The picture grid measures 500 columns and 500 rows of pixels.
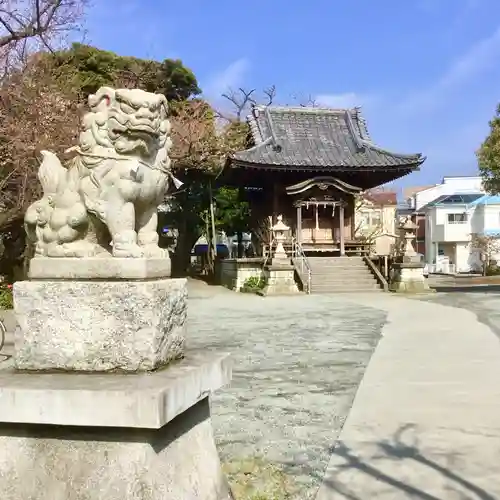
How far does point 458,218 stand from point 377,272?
90.2 feet

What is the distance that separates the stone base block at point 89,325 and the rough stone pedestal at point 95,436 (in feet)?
0.25

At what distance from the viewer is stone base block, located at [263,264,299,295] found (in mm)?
19469

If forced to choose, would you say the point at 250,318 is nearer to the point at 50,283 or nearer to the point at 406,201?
the point at 50,283

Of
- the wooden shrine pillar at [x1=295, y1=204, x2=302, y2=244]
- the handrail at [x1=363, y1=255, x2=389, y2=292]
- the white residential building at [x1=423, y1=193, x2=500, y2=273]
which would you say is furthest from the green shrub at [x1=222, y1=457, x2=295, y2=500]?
the white residential building at [x1=423, y1=193, x2=500, y2=273]

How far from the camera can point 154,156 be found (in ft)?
9.14

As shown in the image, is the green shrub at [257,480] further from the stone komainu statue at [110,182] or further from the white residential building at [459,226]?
the white residential building at [459,226]

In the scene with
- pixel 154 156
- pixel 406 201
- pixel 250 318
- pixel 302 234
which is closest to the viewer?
pixel 154 156

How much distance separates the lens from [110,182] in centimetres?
264

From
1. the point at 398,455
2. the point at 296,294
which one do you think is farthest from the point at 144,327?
the point at 296,294

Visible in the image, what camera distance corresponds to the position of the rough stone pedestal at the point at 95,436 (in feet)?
6.54

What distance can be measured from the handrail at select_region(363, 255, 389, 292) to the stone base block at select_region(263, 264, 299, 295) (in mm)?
3219

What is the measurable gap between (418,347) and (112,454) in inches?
276

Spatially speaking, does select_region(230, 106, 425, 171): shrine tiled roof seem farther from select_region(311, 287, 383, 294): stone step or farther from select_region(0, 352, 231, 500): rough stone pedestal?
select_region(0, 352, 231, 500): rough stone pedestal

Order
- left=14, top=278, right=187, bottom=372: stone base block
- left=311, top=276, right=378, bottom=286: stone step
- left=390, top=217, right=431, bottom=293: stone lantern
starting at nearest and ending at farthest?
left=14, top=278, right=187, bottom=372: stone base block, left=390, top=217, right=431, bottom=293: stone lantern, left=311, top=276, right=378, bottom=286: stone step
